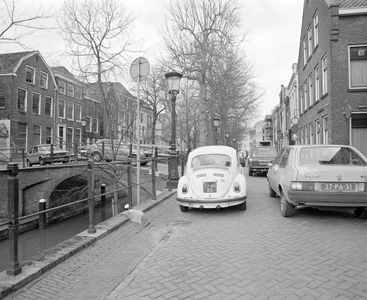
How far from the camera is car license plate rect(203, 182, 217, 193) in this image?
657 cm

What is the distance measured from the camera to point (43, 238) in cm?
1002

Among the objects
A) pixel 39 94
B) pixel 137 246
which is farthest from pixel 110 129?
pixel 39 94

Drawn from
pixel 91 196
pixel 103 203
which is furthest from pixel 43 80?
pixel 91 196

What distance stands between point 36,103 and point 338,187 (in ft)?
104

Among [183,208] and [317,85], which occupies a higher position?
[317,85]

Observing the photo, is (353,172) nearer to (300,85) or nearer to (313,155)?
(313,155)

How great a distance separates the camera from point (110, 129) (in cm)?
1144

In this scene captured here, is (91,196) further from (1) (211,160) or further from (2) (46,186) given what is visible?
(2) (46,186)

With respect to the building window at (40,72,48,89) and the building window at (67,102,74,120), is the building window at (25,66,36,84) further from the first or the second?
the building window at (67,102,74,120)

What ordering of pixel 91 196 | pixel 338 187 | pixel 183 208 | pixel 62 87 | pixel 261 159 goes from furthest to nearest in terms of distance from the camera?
pixel 62 87, pixel 261 159, pixel 183 208, pixel 338 187, pixel 91 196

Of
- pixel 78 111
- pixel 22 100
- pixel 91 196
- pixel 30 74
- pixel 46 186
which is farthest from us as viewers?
pixel 78 111

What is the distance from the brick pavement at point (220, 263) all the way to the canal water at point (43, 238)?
484 cm

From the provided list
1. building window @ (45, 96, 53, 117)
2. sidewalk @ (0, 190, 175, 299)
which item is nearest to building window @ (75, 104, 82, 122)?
building window @ (45, 96, 53, 117)

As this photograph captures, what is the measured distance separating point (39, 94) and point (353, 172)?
32028mm
